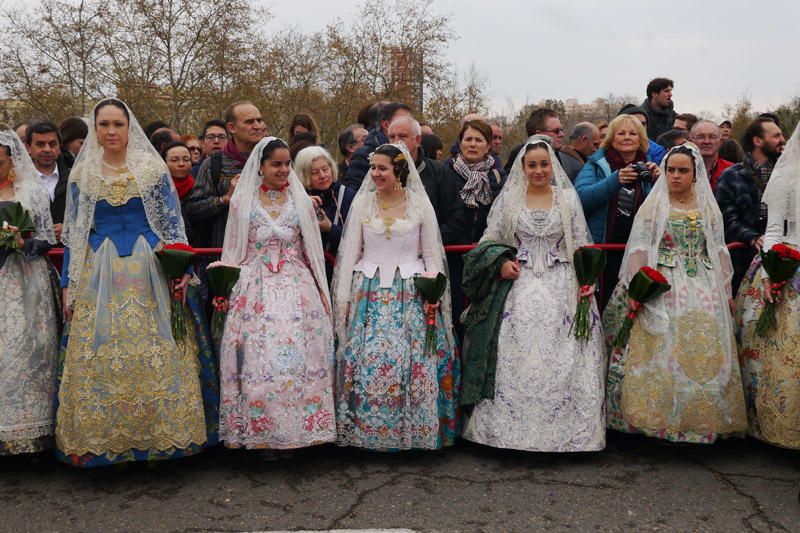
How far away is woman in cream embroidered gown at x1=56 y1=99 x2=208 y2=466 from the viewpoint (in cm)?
439

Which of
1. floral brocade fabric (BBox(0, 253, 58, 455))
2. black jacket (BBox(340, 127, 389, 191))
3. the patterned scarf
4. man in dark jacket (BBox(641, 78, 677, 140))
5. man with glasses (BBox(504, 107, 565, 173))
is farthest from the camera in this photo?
man in dark jacket (BBox(641, 78, 677, 140))

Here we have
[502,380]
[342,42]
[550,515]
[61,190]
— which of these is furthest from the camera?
[342,42]

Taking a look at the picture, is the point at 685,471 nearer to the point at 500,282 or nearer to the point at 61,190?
the point at 500,282

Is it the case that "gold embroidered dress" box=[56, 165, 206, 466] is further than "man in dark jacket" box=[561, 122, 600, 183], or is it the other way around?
"man in dark jacket" box=[561, 122, 600, 183]

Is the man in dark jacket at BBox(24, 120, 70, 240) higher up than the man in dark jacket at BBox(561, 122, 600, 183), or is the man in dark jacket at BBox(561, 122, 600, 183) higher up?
the man in dark jacket at BBox(561, 122, 600, 183)

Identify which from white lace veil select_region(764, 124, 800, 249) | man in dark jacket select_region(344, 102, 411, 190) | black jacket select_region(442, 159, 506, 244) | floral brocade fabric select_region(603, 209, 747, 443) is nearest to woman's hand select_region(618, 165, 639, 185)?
floral brocade fabric select_region(603, 209, 747, 443)

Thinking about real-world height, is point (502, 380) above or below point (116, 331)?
below

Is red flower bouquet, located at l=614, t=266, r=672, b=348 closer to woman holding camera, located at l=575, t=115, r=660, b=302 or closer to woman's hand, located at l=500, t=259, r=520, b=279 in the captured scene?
woman's hand, located at l=500, t=259, r=520, b=279

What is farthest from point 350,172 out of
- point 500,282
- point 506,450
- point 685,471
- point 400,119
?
point 685,471

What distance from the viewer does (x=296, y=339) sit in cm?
467

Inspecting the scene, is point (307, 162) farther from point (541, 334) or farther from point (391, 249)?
point (541, 334)

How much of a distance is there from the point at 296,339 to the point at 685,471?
8.23 feet

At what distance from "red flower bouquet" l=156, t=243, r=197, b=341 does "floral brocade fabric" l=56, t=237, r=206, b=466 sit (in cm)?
5

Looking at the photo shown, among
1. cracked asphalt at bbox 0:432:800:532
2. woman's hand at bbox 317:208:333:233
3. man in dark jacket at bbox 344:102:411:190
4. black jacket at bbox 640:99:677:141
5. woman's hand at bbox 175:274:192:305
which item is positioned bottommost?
cracked asphalt at bbox 0:432:800:532
